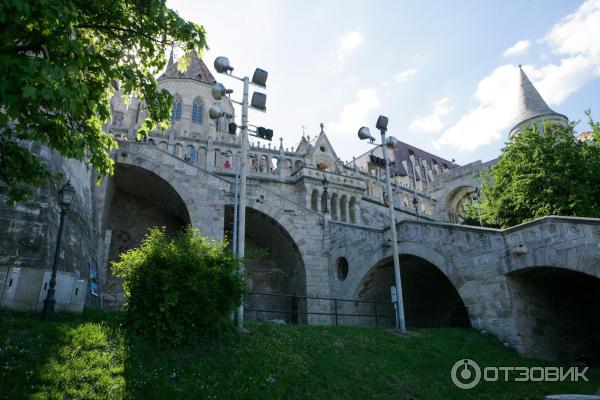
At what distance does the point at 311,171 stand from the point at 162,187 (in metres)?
15.1

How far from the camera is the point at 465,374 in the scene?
10297 mm

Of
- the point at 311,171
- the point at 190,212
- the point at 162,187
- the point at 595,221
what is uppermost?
the point at 311,171

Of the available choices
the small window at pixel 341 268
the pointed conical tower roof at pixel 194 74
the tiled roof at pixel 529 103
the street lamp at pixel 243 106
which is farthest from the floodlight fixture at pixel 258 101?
the pointed conical tower roof at pixel 194 74

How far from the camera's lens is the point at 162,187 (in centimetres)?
2045

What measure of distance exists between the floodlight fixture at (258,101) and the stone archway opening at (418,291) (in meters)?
9.18

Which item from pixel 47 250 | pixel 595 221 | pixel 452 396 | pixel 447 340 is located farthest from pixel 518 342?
pixel 47 250

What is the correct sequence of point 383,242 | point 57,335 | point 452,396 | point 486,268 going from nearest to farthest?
1. point 57,335
2. point 452,396
3. point 486,268
4. point 383,242

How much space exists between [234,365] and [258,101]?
714 cm

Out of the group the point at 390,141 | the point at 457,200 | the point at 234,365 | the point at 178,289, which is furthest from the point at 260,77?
the point at 457,200

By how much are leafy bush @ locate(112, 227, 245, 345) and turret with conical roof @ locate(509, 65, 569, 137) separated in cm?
3428

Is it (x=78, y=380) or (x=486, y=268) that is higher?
(x=486, y=268)

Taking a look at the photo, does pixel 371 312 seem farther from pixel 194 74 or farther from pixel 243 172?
pixel 194 74

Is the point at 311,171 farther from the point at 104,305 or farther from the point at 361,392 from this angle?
the point at 361,392

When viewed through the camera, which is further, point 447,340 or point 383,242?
point 383,242
